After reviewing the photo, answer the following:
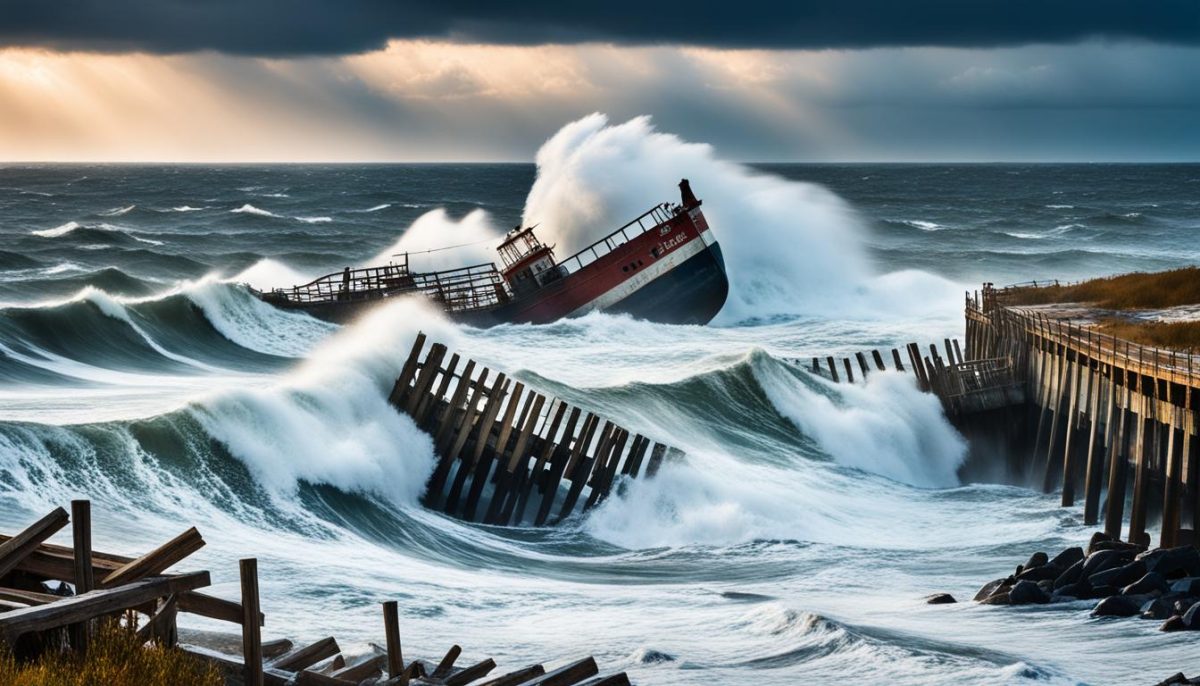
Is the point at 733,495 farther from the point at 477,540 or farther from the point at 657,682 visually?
the point at 657,682

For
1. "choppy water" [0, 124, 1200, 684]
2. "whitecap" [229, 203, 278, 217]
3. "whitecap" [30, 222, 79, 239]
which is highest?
"whitecap" [229, 203, 278, 217]

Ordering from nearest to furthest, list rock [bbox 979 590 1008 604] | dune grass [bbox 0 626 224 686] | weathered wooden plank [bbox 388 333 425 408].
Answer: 1. dune grass [bbox 0 626 224 686]
2. rock [bbox 979 590 1008 604]
3. weathered wooden plank [bbox 388 333 425 408]

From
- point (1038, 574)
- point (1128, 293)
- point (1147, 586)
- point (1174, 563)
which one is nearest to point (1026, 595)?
point (1038, 574)

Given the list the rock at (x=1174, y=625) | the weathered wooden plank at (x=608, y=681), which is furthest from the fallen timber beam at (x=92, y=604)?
the rock at (x=1174, y=625)

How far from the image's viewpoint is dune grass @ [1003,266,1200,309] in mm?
38125

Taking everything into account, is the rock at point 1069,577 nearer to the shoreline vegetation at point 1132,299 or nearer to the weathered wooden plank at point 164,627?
the weathered wooden plank at point 164,627

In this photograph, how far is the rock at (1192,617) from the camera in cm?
1563

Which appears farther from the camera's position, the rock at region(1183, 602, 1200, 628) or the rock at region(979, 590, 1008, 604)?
the rock at region(979, 590, 1008, 604)

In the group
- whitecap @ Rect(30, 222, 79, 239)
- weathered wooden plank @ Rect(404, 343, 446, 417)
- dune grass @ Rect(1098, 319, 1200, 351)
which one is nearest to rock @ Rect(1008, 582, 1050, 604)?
weathered wooden plank @ Rect(404, 343, 446, 417)

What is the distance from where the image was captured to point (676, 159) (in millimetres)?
70500

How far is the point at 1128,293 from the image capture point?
129 feet

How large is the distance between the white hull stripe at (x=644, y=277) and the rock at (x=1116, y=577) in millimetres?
34596

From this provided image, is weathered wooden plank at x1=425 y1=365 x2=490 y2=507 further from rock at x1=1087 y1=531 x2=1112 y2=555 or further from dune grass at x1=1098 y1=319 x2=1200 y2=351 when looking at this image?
dune grass at x1=1098 y1=319 x2=1200 y2=351

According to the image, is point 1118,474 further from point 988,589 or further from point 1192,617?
point 1192,617
